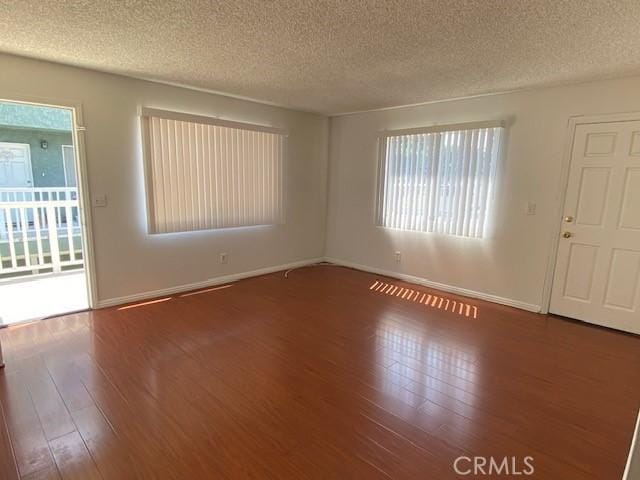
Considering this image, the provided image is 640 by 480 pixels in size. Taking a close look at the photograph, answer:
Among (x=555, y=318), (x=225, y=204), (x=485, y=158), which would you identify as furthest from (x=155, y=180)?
(x=555, y=318)

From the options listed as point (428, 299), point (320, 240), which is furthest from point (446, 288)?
point (320, 240)

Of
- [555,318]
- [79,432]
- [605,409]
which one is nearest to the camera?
[79,432]

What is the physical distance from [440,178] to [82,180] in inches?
158

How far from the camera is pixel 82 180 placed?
3.38m

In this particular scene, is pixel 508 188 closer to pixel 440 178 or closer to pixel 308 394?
pixel 440 178

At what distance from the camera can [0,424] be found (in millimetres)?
1936

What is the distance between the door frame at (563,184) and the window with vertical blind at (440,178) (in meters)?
0.64

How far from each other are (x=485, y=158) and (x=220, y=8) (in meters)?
3.21

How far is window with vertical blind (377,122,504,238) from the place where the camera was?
158 inches

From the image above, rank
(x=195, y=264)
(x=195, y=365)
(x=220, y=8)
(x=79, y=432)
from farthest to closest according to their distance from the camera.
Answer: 1. (x=195, y=264)
2. (x=195, y=365)
3. (x=220, y=8)
4. (x=79, y=432)

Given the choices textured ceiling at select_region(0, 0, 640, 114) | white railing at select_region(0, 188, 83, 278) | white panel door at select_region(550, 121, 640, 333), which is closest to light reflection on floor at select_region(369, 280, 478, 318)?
white panel door at select_region(550, 121, 640, 333)

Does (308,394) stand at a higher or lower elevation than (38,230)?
lower

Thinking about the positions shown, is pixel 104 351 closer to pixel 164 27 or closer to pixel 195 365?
pixel 195 365

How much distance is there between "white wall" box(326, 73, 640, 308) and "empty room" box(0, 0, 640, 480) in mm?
26
